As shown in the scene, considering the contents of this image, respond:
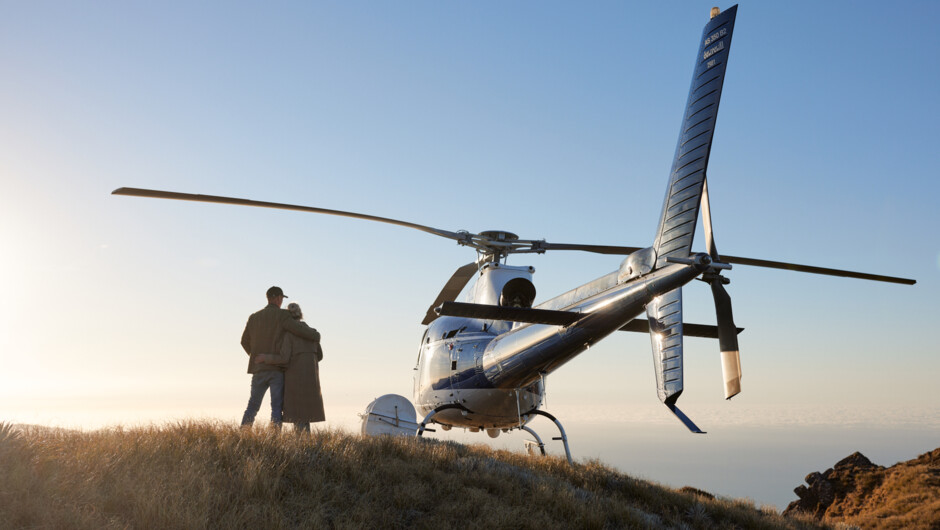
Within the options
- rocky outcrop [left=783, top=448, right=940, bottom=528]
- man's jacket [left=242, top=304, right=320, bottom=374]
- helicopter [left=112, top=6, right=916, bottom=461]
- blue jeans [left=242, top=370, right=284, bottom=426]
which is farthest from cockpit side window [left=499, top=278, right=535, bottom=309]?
rocky outcrop [left=783, top=448, right=940, bottom=528]

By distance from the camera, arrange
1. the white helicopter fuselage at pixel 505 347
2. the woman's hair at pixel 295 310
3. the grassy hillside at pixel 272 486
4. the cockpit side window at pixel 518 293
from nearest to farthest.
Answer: the grassy hillside at pixel 272 486, the white helicopter fuselage at pixel 505 347, the woman's hair at pixel 295 310, the cockpit side window at pixel 518 293

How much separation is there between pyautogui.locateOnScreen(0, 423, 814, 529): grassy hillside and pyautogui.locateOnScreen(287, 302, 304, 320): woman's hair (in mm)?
2538

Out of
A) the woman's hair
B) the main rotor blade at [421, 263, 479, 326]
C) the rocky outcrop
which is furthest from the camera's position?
the rocky outcrop

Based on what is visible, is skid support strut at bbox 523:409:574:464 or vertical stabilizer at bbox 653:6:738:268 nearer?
vertical stabilizer at bbox 653:6:738:268

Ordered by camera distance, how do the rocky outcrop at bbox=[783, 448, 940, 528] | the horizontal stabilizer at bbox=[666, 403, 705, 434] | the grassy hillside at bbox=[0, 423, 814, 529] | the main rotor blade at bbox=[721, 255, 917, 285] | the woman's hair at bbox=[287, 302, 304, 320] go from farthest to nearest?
the rocky outcrop at bbox=[783, 448, 940, 528], the main rotor blade at bbox=[721, 255, 917, 285], the woman's hair at bbox=[287, 302, 304, 320], the horizontal stabilizer at bbox=[666, 403, 705, 434], the grassy hillside at bbox=[0, 423, 814, 529]

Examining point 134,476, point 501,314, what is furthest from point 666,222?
point 134,476

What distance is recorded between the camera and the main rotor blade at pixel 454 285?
14.6 metres

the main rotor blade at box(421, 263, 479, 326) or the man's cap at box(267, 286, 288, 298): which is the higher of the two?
the main rotor blade at box(421, 263, 479, 326)

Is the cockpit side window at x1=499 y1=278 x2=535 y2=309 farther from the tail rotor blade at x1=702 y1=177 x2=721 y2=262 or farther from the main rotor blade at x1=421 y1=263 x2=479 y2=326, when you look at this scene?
the tail rotor blade at x1=702 y1=177 x2=721 y2=262

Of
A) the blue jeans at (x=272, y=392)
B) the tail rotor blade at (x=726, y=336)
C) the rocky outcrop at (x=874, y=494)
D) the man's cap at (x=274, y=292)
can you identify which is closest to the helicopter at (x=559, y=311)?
the tail rotor blade at (x=726, y=336)

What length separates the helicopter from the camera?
841 cm

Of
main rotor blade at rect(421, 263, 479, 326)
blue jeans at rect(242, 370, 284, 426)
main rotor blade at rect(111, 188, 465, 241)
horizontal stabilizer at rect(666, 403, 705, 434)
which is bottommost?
horizontal stabilizer at rect(666, 403, 705, 434)

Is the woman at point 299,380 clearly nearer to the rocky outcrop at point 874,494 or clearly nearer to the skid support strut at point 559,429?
the skid support strut at point 559,429

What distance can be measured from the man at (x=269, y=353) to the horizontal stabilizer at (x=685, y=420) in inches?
238
